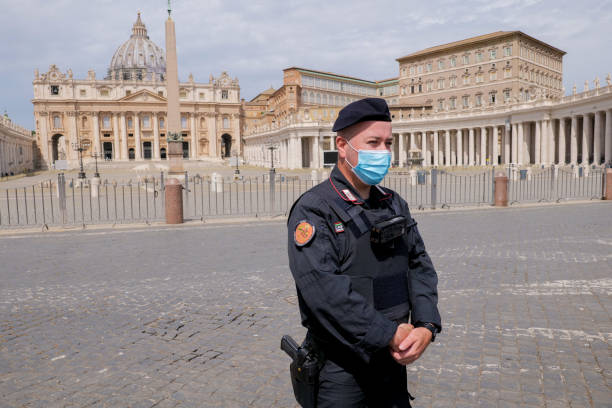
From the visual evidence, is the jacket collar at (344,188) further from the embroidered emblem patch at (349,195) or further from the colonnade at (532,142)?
the colonnade at (532,142)

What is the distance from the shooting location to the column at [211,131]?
102812 millimetres

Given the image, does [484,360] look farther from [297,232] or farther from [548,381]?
[297,232]

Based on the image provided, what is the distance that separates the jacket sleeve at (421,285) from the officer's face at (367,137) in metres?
0.43

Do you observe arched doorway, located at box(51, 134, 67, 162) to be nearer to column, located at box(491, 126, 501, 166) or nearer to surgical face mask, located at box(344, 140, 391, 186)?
column, located at box(491, 126, 501, 166)

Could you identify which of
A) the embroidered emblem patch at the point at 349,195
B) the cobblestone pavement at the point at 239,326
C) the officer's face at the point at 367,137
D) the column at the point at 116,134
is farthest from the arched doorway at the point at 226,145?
the embroidered emblem patch at the point at 349,195

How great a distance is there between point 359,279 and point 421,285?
0.45m

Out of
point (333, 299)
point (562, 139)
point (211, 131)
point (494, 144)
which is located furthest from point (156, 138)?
point (333, 299)

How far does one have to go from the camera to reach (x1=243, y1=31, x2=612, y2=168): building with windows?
175ft

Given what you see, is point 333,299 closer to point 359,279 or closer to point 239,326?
point 359,279

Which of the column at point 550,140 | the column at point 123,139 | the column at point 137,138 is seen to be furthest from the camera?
the column at point 137,138

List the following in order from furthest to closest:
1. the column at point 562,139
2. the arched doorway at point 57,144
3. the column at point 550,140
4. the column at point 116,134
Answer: the column at point 116,134 → the arched doorway at point 57,144 → the column at point 550,140 → the column at point 562,139

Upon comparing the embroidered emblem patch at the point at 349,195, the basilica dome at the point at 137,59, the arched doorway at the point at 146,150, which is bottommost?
the embroidered emblem patch at the point at 349,195

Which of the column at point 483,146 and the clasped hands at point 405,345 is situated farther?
the column at point 483,146

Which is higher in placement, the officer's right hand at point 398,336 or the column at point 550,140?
the column at point 550,140
